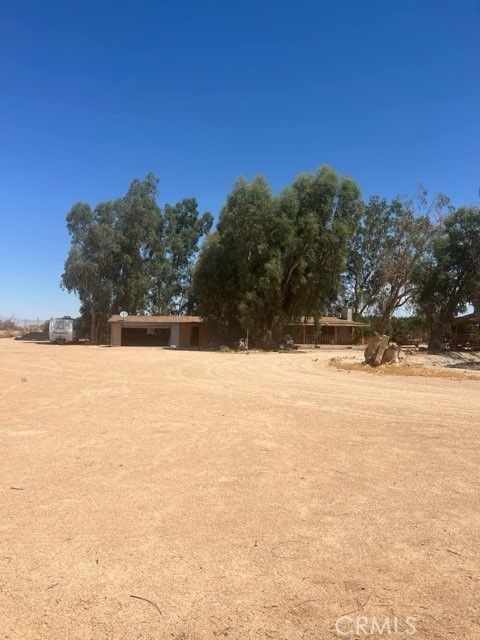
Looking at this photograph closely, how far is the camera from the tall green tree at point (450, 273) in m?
42.9

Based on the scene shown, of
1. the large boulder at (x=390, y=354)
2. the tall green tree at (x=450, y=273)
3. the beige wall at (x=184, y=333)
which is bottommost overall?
the large boulder at (x=390, y=354)

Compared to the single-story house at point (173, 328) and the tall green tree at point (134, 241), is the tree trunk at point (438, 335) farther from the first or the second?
the tall green tree at point (134, 241)

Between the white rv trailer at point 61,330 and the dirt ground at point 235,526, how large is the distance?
151ft

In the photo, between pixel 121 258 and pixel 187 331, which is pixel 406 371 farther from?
pixel 121 258

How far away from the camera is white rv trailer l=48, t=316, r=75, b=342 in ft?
177

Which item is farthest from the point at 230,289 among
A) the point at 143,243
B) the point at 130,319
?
the point at 143,243

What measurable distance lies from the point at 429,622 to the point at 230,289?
41.6 metres

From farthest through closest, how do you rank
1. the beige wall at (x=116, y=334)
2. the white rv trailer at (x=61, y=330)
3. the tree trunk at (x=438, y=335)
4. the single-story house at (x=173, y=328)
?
the white rv trailer at (x=61, y=330)
the beige wall at (x=116, y=334)
the single-story house at (x=173, y=328)
the tree trunk at (x=438, y=335)

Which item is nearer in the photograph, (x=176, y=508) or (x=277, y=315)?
(x=176, y=508)

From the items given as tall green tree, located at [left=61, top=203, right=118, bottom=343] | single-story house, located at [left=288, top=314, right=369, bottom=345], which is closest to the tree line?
single-story house, located at [left=288, top=314, right=369, bottom=345]

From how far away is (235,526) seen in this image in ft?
15.1

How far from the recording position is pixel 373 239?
6581 centimetres

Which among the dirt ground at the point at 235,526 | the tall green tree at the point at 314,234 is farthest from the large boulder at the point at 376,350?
the tall green tree at the point at 314,234

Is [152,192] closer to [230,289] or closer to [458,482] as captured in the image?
[230,289]
